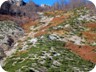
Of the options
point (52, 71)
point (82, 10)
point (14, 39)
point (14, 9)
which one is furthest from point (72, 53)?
point (14, 9)

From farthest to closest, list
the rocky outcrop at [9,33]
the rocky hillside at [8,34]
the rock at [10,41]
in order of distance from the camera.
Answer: the rock at [10,41] → the rocky outcrop at [9,33] → the rocky hillside at [8,34]

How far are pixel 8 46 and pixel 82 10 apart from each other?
21554 millimetres

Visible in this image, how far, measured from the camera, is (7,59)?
49219 mm

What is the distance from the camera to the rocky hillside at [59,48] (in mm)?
43562

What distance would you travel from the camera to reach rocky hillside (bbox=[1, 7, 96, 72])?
143 feet

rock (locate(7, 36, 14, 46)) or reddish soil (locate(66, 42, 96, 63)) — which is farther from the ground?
reddish soil (locate(66, 42, 96, 63))

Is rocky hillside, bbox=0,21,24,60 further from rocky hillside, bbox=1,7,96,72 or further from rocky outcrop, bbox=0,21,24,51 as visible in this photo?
rocky hillside, bbox=1,7,96,72

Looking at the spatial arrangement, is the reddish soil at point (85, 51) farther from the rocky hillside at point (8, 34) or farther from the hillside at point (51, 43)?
the rocky hillside at point (8, 34)

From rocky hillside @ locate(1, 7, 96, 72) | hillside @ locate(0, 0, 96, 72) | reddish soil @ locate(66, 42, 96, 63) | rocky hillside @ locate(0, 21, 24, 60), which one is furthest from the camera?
rocky hillside @ locate(0, 21, 24, 60)

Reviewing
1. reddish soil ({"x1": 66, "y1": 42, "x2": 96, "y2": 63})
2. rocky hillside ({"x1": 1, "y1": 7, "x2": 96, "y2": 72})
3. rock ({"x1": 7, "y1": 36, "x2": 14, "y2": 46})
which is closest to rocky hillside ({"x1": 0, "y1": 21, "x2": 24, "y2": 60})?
rock ({"x1": 7, "y1": 36, "x2": 14, "y2": 46})

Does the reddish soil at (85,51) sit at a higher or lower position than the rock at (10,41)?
higher

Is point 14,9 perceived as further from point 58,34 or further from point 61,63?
point 61,63

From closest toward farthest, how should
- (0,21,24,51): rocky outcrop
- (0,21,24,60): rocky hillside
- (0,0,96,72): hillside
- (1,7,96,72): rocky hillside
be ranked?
(1,7,96,72): rocky hillside < (0,0,96,72): hillside < (0,21,24,60): rocky hillside < (0,21,24,51): rocky outcrop

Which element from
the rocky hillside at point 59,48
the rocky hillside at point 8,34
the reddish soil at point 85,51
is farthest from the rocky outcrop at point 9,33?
the reddish soil at point 85,51
